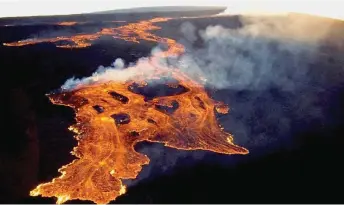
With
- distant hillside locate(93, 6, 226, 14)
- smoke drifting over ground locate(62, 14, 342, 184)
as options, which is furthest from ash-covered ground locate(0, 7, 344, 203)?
distant hillside locate(93, 6, 226, 14)

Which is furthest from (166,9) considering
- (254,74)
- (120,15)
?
(254,74)

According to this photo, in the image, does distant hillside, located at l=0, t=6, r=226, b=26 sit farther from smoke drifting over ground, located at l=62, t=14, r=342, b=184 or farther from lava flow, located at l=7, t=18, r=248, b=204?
lava flow, located at l=7, t=18, r=248, b=204

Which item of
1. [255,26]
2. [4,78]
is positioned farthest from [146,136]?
[255,26]

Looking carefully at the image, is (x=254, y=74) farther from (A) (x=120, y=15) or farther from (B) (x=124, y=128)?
(A) (x=120, y=15)

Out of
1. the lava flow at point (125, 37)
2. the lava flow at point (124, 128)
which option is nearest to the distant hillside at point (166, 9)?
the lava flow at point (125, 37)

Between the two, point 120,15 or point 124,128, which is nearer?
point 124,128

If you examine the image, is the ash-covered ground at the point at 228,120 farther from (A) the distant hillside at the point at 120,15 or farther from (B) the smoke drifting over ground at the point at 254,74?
(A) the distant hillside at the point at 120,15

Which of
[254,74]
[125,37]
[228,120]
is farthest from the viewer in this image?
[125,37]

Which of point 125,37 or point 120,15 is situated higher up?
point 120,15
